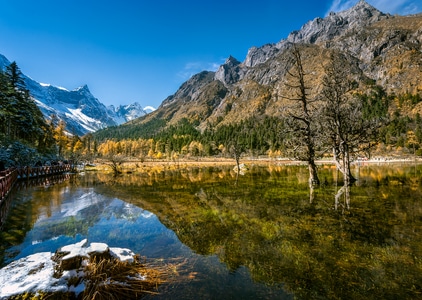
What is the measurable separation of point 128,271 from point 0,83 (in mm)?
64935

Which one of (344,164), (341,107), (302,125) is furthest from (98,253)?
(302,125)

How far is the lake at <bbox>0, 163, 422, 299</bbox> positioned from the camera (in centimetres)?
649

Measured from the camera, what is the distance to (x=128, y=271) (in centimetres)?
652

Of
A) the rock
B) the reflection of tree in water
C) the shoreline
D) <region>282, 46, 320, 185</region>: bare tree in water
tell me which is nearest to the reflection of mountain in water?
the reflection of tree in water

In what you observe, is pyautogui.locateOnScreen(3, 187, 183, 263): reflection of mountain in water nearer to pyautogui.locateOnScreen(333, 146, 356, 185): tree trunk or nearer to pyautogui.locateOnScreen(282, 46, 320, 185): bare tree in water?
pyautogui.locateOnScreen(333, 146, 356, 185): tree trunk

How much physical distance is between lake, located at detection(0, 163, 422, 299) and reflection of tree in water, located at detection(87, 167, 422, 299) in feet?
0.12

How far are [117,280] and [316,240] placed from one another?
776 cm

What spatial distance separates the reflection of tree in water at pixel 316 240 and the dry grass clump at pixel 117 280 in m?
2.84

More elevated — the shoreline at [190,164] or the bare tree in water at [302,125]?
the bare tree in water at [302,125]

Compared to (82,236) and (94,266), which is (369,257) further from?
(82,236)

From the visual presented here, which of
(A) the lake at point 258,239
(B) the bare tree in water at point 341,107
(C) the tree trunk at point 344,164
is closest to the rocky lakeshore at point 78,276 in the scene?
(A) the lake at point 258,239

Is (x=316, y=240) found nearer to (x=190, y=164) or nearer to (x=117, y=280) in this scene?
(x=117, y=280)

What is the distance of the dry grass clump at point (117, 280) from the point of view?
5.54 m

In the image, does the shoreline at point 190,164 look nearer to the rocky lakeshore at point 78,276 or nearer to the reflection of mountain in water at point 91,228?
the reflection of mountain in water at point 91,228
